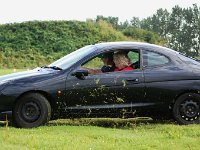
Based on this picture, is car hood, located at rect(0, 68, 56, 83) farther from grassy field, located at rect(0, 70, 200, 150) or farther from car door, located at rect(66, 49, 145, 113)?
grassy field, located at rect(0, 70, 200, 150)

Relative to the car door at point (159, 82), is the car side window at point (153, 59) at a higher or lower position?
higher

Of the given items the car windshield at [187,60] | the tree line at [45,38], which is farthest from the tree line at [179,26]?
the car windshield at [187,60]

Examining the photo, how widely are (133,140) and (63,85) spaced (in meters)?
2.14

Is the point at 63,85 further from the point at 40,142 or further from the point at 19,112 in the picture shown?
the point at 40,142

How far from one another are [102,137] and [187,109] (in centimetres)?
228

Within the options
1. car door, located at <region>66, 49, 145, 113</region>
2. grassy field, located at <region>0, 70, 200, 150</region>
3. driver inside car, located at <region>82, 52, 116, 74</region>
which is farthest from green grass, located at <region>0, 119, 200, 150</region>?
driver inside car, located at <region>82, 52, 116, 74</region>

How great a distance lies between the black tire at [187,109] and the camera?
941 cm

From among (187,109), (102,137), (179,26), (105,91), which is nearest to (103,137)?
(102,137)

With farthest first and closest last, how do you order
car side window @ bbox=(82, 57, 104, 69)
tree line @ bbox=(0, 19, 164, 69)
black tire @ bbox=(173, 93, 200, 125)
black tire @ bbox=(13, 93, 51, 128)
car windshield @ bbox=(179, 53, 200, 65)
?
tree line @ bbox=(0, 19, 164, 69) → car windshield @ bbox=(179, 53, 200, 65) → car side window @ bbox=(82, 57, 104, 69) → black tire @ bbox=(173, 93, 200, 125) → black tire @ bbox=(13, 93, 51, 128)

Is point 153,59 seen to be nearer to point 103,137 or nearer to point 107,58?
point 107,58

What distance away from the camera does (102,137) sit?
25.5 ft

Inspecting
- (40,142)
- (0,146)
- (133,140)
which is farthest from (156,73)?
(0,146)

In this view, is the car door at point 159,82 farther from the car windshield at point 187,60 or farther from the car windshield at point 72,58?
the car windshield at point 72,58

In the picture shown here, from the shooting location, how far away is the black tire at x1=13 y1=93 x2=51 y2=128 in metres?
8.96
